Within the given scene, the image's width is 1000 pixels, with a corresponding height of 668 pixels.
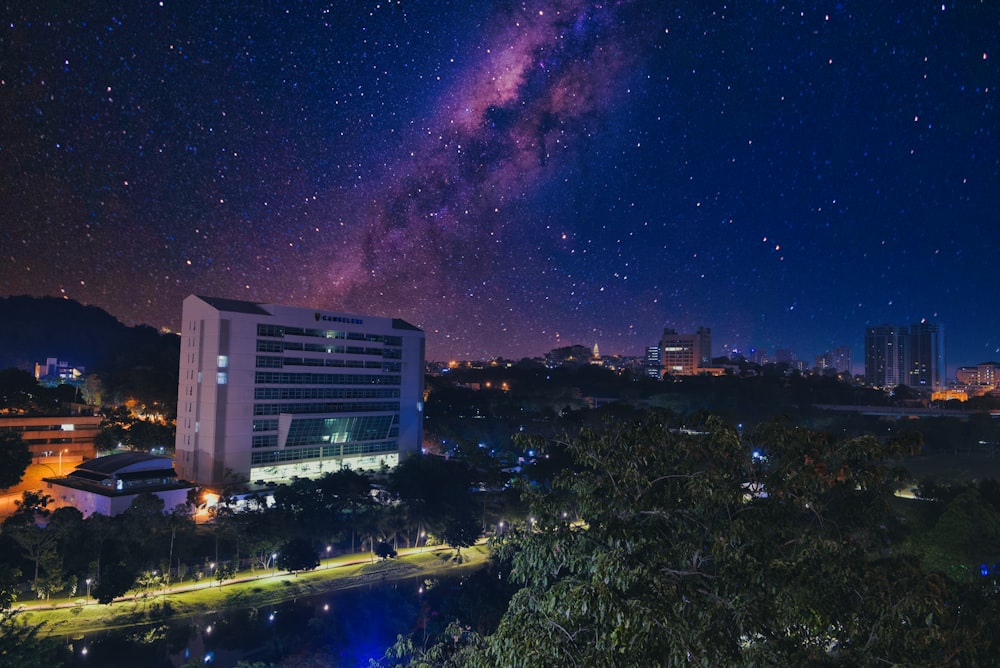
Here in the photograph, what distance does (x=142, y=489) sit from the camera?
3020 cm

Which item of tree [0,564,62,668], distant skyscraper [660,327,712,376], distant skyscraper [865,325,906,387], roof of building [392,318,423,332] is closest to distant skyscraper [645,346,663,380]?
distant skyscraper [660,327,712,376]

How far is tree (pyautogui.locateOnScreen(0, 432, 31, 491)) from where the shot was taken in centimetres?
3334

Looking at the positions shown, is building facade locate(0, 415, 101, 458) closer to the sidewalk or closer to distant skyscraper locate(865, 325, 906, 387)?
the sidewalk

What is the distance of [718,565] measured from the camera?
18.8 ft

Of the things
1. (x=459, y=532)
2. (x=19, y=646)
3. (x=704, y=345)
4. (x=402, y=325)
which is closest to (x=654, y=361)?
(x=704, y=345)

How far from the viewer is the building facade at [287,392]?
38719 millimetres

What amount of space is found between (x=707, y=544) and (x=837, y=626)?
1.50 metres

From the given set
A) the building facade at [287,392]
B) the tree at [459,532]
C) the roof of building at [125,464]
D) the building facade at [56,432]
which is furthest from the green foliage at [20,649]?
the building facade at [56,432]

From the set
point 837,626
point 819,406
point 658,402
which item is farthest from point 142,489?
point 819,406

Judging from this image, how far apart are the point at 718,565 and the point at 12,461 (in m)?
42.0

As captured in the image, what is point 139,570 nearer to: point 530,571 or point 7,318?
point 530,571

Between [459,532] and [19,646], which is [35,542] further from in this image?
[459,532]

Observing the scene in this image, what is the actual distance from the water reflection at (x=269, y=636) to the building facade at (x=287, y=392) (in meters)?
16.7

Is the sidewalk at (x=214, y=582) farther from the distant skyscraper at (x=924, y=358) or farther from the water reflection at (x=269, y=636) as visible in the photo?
the distant skyscraper at (x=924, y=358)
